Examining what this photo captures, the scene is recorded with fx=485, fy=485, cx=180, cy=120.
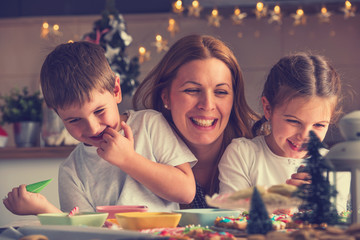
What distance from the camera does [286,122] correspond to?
1.33 meters

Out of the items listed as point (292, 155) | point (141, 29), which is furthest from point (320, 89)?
point (141, 29)

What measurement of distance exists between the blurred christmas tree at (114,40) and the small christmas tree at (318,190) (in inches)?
73.6

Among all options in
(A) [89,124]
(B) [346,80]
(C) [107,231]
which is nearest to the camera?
(C) [107,231]

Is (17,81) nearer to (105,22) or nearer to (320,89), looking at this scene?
(105,22)

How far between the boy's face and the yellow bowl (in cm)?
45

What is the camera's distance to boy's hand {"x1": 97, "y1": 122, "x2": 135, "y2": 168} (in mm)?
1126

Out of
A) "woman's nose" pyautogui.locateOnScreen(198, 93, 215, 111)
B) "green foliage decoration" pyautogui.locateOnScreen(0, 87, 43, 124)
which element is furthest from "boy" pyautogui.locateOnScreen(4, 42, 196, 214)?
"green foliage decoration" pyautogui.locateOnScreen(0, 87, 43, 124)

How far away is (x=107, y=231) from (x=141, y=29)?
2.36 metres

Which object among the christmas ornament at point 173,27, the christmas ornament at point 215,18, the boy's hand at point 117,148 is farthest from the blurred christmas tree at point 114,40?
the boy's hand at point 117,148

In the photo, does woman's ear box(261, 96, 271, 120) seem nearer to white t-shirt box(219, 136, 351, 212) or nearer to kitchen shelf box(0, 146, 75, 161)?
white t-shirt box(219, 136, 351, 212)

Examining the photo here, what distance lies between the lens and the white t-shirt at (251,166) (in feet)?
4.49

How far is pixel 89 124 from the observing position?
3.95 feet

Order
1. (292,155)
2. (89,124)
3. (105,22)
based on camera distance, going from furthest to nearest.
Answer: (105,22), (292,155), (89,124)

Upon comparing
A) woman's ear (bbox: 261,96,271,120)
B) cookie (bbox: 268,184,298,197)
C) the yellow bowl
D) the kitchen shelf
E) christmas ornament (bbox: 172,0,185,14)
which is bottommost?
the kitchen shelf
